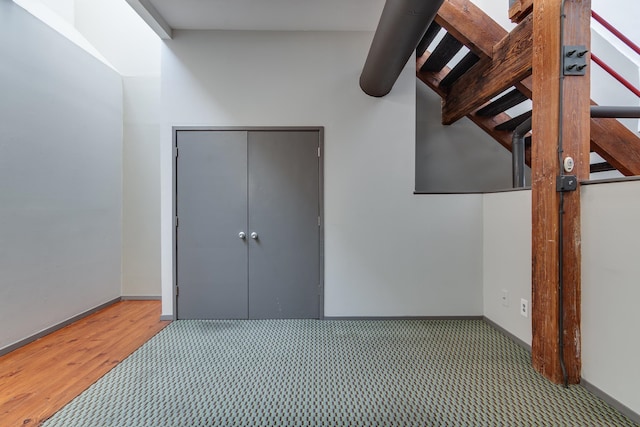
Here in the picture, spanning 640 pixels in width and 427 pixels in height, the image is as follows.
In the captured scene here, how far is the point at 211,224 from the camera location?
2.92 meters

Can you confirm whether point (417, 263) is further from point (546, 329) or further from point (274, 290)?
point (274, 290)

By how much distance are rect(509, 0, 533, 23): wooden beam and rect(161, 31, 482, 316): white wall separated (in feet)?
2.78

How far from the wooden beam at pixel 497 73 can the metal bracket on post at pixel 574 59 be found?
14.5 inches

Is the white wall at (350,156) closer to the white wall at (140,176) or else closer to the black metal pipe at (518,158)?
the black metal pipe at (518,158)

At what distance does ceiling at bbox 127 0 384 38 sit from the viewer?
8.12 ft

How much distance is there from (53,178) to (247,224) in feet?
5.59

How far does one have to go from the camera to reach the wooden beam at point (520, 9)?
212 cm

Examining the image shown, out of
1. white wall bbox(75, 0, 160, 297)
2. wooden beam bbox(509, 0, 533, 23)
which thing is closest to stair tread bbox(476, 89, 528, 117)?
wooden beam bbox(509, 0, 533, 23)

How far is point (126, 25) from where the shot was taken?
348 centimetres

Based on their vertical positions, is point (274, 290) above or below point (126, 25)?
Result: below

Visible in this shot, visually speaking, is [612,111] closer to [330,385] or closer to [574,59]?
[574,59]

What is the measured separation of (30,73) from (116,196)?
1.33 m

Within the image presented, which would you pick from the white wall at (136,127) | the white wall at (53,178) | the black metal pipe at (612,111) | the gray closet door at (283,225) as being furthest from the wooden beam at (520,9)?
the white wall at (53,178)

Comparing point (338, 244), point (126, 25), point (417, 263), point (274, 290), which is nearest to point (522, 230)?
point (417, 263)
